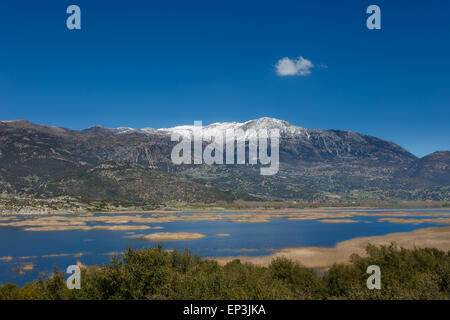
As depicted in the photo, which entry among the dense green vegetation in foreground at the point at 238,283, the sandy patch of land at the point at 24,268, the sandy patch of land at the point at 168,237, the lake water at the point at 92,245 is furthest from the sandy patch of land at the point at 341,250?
the sandy patch of land at the point at 24,268

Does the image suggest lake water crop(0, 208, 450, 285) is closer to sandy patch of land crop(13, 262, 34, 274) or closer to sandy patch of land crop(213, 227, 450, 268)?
sandy patch of land crop(13, 262, 34, 274)

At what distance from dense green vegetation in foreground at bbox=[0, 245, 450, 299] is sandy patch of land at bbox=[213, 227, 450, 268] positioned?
18404 millimetres

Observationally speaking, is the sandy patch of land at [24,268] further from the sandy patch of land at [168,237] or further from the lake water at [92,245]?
the sandy patch of land at [168,237]

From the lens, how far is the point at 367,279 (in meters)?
36.1

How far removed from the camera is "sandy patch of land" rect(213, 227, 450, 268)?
63.2 m

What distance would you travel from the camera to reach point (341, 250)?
75250 mm

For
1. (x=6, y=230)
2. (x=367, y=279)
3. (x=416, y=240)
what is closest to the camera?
(x=367, y=279)

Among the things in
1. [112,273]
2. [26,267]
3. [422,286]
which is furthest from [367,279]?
[26,267]

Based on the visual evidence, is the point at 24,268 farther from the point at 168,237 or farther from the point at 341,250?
the point at 341,250

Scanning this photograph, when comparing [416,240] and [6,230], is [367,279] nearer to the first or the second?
[416,240]

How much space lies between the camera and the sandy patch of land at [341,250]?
63156 mm
